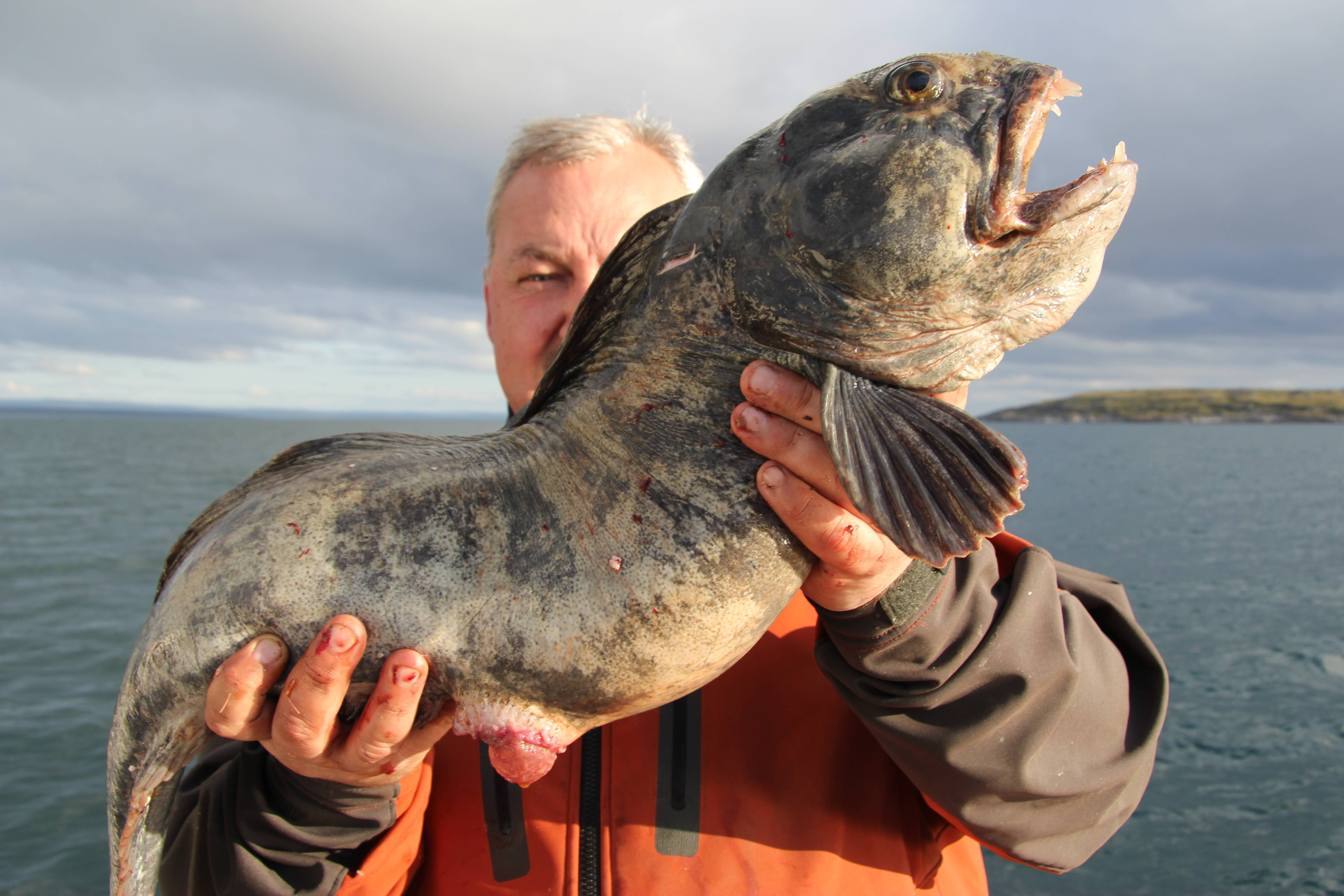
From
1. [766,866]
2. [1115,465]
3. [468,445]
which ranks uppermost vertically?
[468,445]

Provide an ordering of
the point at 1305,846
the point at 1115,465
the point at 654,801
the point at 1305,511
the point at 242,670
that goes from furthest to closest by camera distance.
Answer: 1. the point at 1115,465
2. the point at 1305,511
3. the point at 1305,846
4. the point at 654,801
5. the point at 242,670

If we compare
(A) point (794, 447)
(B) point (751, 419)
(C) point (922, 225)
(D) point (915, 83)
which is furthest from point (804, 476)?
(D) point (915, 83)

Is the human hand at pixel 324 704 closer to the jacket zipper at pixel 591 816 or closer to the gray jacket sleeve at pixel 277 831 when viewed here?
the gray jacket sleeve at pixel 277 831

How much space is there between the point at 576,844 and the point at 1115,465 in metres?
65.3

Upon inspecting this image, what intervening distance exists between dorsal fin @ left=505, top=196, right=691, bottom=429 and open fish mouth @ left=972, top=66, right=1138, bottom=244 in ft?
3.15

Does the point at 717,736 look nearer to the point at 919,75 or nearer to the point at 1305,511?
the point at 919,75

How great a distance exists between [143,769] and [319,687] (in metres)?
0.98

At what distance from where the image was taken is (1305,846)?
782 cm

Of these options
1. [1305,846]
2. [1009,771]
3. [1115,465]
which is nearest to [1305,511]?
[1115,465]

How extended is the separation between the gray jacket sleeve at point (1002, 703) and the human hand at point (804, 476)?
0.23m

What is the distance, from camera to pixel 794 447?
201cm

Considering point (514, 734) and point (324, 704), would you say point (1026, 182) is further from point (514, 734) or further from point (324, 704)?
point (324, 704)

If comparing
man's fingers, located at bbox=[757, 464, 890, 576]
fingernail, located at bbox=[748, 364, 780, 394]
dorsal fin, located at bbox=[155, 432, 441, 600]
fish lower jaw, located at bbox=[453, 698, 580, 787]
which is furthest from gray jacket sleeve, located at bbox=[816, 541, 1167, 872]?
dorsal fin, located at bbox=[155, 432, 441, 600]

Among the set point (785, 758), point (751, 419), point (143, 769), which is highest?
point (751, 419)
